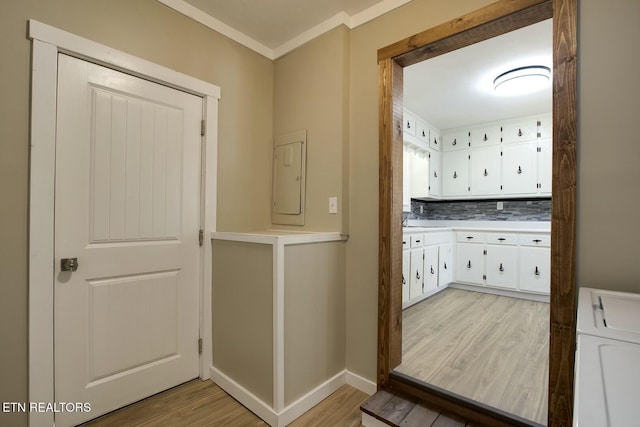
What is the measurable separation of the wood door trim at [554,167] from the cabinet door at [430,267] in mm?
1979

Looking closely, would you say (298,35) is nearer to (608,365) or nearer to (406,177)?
(406,177)

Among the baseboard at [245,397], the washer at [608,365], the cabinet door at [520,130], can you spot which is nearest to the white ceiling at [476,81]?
the cabinet door at [520,130]

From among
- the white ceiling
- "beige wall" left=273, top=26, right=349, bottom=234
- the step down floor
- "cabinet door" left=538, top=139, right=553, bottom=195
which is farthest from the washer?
"cabinet door" left=538, top=139, right=553, bottom=195

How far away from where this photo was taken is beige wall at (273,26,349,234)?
2055mm

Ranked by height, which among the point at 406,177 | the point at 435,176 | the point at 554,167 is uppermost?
the point at 435,176

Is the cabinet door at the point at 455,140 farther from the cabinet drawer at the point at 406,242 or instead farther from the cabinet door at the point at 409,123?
the cabinet drawer at the point at 406,242

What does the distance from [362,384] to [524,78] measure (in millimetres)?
3023

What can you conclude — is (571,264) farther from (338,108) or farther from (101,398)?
(101,398)

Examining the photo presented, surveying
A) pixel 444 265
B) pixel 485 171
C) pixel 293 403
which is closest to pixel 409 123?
pixel 485 171

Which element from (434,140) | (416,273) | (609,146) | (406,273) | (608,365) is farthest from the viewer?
(434,140)

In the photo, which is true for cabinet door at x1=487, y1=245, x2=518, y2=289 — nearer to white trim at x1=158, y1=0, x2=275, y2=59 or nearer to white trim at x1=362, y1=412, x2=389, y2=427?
white trim at x1=362, y1=412, x2=389, y2=427

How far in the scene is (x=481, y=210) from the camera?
4.77 m

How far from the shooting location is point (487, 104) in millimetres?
3762

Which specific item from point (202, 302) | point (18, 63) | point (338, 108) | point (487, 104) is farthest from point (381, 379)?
point (487, 104)
